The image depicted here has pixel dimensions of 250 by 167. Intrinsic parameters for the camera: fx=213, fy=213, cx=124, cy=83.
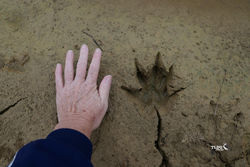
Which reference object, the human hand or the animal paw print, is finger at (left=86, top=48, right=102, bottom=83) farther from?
the animal paw print

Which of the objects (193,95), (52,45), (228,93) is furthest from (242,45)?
(52,45)

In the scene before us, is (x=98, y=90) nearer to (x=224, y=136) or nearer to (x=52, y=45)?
(x=52, y=45)

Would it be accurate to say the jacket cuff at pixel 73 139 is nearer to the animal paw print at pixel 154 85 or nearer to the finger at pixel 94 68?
the finger at pixel 94 68

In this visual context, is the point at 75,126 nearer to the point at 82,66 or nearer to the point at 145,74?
the point at 82,66

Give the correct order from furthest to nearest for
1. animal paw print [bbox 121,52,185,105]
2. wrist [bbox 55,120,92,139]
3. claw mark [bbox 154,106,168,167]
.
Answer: animal paw print [bbox 121,52,185,105]
claw mark [bbox 154,106,168,167]
wrist [bbox 55,120,92,139]

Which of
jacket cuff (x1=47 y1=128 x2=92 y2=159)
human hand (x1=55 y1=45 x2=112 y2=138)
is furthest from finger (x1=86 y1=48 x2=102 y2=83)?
jacket cuff (x1=47 y1=128 x2=92 y2=159)

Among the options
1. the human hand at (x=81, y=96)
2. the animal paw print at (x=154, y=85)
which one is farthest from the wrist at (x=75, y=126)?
the animal paw print at (x=154, y=85)
